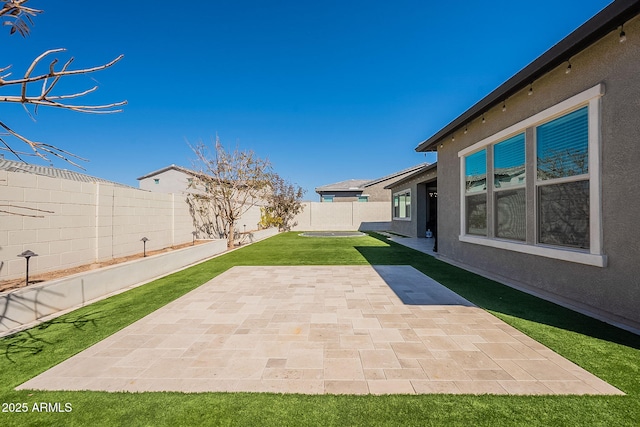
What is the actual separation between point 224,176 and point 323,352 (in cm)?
1014

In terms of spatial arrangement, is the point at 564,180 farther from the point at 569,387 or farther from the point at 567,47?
the point at 569,387

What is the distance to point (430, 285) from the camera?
539 centimetres

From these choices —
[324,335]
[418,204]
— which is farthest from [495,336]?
[418,204]

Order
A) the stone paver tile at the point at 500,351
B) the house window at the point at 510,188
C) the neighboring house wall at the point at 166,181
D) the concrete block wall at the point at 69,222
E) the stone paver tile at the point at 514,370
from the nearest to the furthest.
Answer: the stone paver tile at the point at 514,370, the stone paver tile at the point at 500,351, the concrete block wall at the point at 69,222, the house window at the point at 510,188, the neighboring house wall at the point at 166,181

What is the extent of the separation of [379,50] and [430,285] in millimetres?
12610

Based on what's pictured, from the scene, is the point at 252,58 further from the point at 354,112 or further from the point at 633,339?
the point at 633,339

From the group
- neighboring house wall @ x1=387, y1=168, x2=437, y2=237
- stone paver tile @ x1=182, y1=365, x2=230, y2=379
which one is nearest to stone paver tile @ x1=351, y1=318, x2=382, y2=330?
stone paver tile @ x1=182, y1=365, x2=230, y2=379

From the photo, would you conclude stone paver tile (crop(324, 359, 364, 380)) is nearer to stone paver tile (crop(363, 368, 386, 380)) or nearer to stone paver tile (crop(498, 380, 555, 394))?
stone paver tile (crop(363, 368, 386, 380))

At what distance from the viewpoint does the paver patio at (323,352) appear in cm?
229

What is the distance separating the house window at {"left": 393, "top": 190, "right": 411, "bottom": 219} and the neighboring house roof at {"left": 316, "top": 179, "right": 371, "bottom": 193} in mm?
9188

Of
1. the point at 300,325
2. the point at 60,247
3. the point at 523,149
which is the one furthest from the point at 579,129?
the point at 60,247

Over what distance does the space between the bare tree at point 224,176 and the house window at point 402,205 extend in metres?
8.55

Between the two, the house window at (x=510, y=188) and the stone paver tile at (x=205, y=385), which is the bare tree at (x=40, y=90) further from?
the house window at (x=510, y=188)

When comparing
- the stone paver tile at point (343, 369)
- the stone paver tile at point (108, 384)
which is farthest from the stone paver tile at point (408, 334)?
the stone paver tile at point (108, 384)
